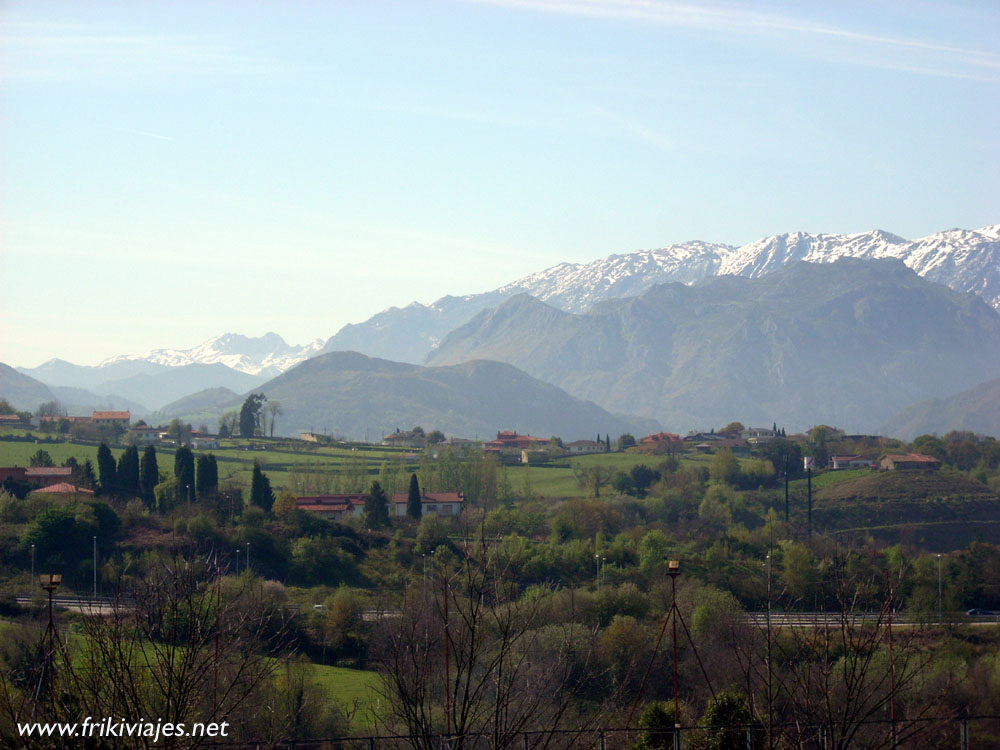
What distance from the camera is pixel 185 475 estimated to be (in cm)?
7606

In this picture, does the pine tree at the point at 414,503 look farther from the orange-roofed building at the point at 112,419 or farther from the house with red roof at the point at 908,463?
the house with red roof at the point at 908,463

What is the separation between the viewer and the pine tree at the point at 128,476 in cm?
7550

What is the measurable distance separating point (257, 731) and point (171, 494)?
47.7 meters

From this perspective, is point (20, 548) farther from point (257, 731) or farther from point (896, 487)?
point (896, 487)

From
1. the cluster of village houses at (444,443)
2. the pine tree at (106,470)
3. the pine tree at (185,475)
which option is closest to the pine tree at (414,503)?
the cluster of village houses at (444,443)

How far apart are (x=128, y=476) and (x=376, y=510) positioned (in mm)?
17198

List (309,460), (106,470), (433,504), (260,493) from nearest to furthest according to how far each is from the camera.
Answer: (260,493) → (106,470) → (433,504) → (309,460)

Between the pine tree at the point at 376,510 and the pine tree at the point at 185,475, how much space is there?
11.8 metres

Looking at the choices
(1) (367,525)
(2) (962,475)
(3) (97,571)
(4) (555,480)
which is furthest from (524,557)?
(2) (962,475)

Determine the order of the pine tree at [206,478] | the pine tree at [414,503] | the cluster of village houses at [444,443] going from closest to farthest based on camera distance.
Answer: the pine tree at [206,478] → the cluster of village houses at [444,443] → the pine tree at [414,503]

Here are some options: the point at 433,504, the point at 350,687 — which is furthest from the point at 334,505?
the point at 350,687

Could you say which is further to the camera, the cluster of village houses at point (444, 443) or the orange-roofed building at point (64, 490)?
the cluster of village houses at point (444, 443)

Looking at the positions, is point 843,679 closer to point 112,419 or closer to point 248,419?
point 248,419

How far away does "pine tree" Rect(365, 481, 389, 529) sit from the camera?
7612 centimetres
